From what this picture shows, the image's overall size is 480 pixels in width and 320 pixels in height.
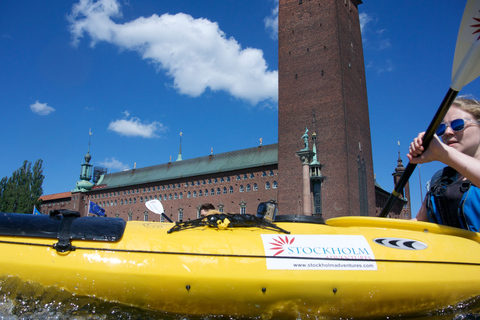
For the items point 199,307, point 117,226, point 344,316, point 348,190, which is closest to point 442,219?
point 344,316

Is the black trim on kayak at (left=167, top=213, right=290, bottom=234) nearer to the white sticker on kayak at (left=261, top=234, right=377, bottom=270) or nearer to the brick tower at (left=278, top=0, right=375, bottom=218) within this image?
the white sticker on kayak at (left=261, top=234, right=377, bottom=270)

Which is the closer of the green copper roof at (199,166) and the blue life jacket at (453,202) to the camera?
the blue life jacket at (453,202)

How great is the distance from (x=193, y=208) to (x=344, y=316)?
174 ft

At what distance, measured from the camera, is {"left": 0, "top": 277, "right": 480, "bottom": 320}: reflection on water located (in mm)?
2734

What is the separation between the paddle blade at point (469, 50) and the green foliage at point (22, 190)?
171ft

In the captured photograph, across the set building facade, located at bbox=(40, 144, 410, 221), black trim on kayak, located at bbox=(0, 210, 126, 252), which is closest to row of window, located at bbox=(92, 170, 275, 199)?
building facade, located at bbox=(40, 144, 410, 221)

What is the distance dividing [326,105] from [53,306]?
112 feet

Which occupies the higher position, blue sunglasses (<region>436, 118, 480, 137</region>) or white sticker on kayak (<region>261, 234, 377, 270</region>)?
blue sunglasses (<region>436, 118, 480, 137</region>)

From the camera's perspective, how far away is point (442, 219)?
3930 mm

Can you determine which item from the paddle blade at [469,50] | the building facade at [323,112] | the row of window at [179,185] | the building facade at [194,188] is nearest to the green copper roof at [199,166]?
the building facade at [194,188]

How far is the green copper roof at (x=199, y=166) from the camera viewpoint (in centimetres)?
5216

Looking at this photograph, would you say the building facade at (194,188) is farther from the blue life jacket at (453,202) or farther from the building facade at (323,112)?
the blue life jacket at (453,202)

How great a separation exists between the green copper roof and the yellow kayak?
4395 centimetres

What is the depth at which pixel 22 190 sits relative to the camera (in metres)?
47.2
